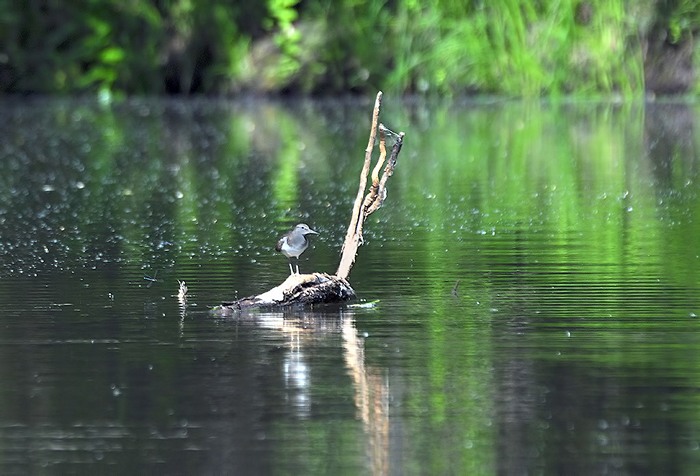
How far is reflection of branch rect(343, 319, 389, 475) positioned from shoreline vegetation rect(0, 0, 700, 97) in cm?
2261

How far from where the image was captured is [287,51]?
32.8m

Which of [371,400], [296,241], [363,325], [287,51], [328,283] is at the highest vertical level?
[287,51]

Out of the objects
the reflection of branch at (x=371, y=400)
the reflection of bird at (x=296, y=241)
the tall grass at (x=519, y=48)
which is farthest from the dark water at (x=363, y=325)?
the tall grass at (x=519, y=48)

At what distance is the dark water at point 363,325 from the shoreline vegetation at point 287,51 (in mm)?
12231

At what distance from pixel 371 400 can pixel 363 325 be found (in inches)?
67.1

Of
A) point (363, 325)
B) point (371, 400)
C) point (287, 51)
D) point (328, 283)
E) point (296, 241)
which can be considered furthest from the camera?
point (287, 51)

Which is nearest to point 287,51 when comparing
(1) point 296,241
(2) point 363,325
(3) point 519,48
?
(3) point 519,48

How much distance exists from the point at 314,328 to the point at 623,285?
186 cm

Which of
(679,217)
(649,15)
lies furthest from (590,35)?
(679,217)

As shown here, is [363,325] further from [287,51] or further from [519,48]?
[287,51]

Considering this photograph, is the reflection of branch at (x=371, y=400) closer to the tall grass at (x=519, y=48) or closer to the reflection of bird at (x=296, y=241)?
the reflection of bird at (x=296, y=241)

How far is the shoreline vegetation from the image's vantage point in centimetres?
2997

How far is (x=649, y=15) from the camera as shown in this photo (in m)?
29.1

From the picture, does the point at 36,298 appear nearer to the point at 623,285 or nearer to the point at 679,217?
the point at 623,285
